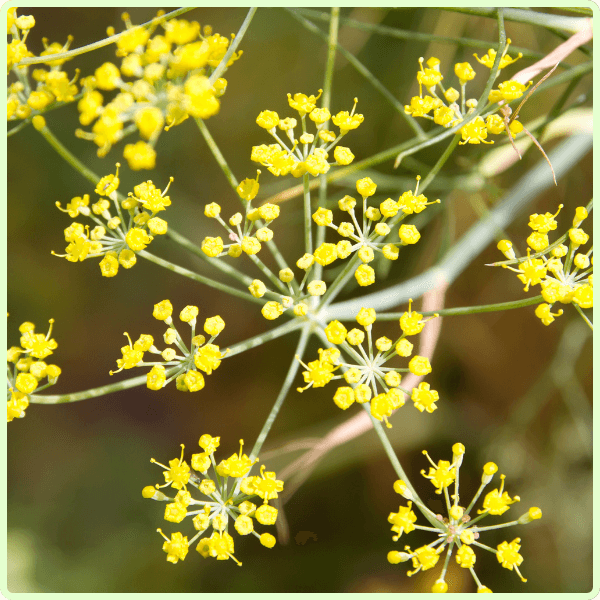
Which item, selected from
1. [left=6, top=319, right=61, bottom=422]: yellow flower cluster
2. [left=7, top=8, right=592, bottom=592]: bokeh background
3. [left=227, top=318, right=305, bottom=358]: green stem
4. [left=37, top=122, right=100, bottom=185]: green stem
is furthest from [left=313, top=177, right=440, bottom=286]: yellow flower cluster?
[left=7, top=8, right=592, bottom=592]: bokeh background

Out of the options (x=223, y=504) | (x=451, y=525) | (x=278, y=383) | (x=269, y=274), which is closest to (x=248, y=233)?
(x=269, y=274)

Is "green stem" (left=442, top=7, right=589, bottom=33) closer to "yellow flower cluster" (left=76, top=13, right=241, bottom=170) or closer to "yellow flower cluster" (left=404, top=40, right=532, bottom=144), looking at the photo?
"yellow flower cluster" (left=404, top=40, right=532, bottom=144)

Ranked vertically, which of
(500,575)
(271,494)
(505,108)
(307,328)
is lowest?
(500,575)

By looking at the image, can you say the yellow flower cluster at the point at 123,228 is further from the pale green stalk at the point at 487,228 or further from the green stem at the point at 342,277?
the pale green stalk at the point at 487,228

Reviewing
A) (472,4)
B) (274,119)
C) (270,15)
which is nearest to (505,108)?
(472,4)

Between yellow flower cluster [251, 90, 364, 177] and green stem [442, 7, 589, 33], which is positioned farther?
green stem [442, 7, 589, 33]

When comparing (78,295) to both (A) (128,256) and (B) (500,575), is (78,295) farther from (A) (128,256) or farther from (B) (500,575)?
(B) (500,575)

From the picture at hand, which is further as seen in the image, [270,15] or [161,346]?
[161,346]

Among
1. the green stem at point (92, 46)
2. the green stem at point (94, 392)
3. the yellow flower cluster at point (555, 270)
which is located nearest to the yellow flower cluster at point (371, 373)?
the yellow flower cluster at point (555, 270)
